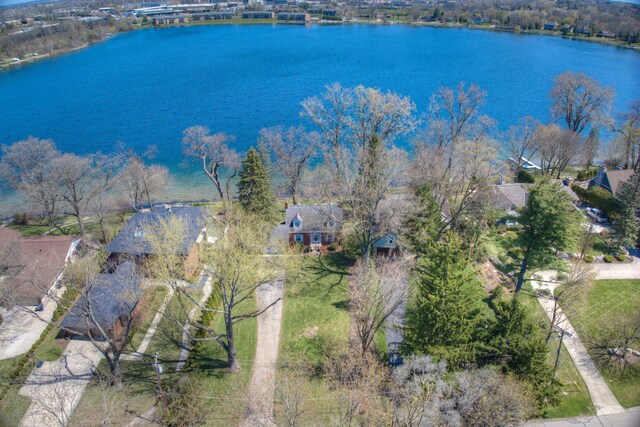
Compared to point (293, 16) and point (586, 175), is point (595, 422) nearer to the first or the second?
point (586, 175)

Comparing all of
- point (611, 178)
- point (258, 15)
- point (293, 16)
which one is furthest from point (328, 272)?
point (258, 15)

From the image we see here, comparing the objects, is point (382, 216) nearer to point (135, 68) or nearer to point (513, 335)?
point (513, 335)

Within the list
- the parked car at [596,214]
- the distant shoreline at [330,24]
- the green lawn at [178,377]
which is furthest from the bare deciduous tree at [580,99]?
the distant shoreline at [330,24]

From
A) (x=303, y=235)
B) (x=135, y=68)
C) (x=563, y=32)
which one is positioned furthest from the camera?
(x=563, y=32)

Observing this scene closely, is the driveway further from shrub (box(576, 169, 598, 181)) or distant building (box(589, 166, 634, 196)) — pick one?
shrub (box(576, 169, 598, 181))

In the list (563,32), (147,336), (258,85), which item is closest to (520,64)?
(563,32)

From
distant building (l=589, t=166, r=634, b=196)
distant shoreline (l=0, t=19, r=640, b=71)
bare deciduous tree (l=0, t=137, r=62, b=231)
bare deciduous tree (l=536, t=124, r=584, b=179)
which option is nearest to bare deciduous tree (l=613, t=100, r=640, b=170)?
distant building (l=589, t=166, r=634, b=196)

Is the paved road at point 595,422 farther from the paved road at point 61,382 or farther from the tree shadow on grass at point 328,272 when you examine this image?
the paved road at point 61,382
